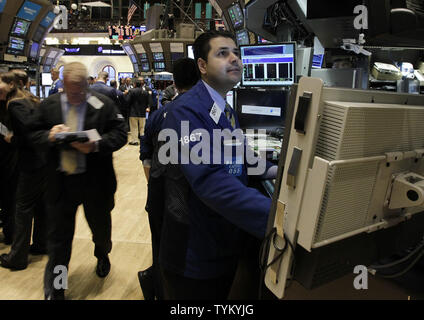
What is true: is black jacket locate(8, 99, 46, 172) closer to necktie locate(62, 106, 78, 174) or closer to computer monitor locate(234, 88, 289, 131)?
necktie locate(62, 106, 78, 174)

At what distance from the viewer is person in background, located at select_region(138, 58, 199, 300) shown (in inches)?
72.3

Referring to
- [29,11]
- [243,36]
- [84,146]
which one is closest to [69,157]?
[84,146]

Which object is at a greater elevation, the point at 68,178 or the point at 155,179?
the point at 155,179

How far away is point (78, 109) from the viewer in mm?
2219

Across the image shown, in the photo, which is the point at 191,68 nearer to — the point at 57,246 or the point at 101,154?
the point at 101,154

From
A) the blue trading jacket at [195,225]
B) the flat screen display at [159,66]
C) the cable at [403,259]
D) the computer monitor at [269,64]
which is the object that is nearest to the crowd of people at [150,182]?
the blue trading jacket at [195,225]

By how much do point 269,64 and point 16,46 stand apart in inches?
322

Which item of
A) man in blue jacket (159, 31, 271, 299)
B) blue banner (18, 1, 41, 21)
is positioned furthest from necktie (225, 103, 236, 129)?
blue banner (18, 1, 41, 21)

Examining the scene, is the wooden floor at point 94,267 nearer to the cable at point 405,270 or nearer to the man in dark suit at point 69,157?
the man in dark suit at point 69,157

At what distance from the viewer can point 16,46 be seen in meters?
8.65

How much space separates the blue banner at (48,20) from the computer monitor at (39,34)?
126mm

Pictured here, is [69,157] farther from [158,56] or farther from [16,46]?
[158,56]

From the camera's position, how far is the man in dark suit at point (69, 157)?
2137mm
